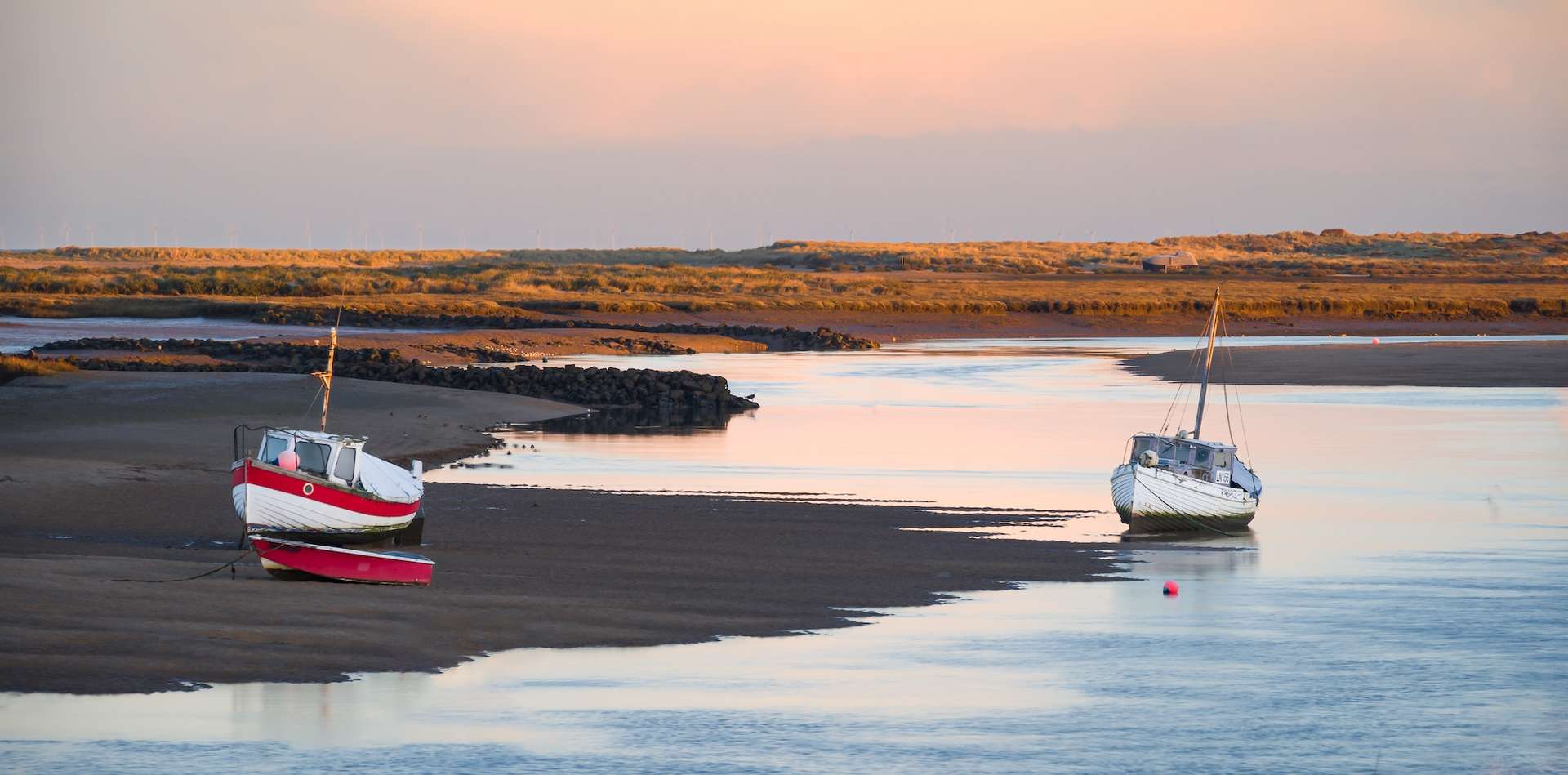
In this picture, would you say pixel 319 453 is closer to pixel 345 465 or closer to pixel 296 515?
pixel 345 465

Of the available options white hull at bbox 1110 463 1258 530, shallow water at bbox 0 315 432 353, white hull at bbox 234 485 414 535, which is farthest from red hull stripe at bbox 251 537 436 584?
shallow water at bbox 0 315 432 353

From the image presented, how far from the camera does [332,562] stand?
A: 1903cm

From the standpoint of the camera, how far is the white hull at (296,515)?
63.5 ft

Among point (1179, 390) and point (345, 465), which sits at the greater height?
point (1179, 390)

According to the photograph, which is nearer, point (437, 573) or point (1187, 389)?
point (437, 573)

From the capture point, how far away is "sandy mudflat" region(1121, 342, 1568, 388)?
6056cm

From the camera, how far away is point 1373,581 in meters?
21.5

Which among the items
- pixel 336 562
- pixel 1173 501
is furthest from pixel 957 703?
pixel 1173 501

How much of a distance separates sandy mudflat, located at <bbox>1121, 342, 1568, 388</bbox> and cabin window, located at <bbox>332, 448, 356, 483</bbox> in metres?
42.2

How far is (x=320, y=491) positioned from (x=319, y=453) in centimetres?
60

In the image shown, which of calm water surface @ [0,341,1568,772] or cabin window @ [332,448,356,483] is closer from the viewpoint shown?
calm water surface @ [0,341,1568,772]

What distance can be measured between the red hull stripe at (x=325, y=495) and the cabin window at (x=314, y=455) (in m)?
0.37

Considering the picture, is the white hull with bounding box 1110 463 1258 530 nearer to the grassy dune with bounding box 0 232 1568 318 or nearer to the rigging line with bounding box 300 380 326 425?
the rigging line with bounding box 300 380 326 425

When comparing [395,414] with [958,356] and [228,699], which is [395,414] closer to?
[228,699]
